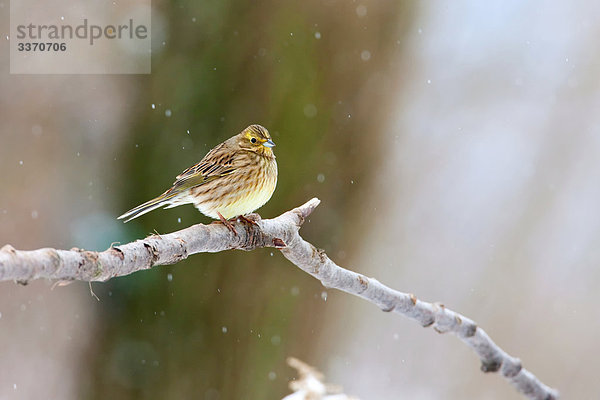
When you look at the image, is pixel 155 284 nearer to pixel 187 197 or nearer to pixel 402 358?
pixel 187 197

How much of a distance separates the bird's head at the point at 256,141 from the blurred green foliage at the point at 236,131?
2.11 m

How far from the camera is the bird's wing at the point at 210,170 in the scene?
10.7 ft

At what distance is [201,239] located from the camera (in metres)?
2.31

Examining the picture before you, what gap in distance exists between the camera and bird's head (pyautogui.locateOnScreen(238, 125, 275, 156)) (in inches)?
134

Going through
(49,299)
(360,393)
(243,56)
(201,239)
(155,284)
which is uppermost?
(243,56)

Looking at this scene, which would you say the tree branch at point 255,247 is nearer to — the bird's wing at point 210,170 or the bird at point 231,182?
the bird at point 231,182

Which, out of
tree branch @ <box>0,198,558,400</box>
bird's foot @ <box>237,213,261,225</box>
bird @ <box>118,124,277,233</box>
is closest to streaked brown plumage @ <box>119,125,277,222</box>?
bird @ <box>118,124,277,233</box>

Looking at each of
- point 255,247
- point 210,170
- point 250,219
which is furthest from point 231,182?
point 255,247

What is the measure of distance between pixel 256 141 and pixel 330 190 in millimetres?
2392

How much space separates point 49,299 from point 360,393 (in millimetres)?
3610

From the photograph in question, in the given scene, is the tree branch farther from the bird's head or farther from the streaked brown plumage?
the bird's head

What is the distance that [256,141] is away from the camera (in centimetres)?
341

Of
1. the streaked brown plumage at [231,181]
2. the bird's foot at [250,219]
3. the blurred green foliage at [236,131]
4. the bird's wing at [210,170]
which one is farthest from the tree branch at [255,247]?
the blurred green foliage at [236,131]

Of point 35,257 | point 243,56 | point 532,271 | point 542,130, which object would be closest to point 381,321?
point 532,271
